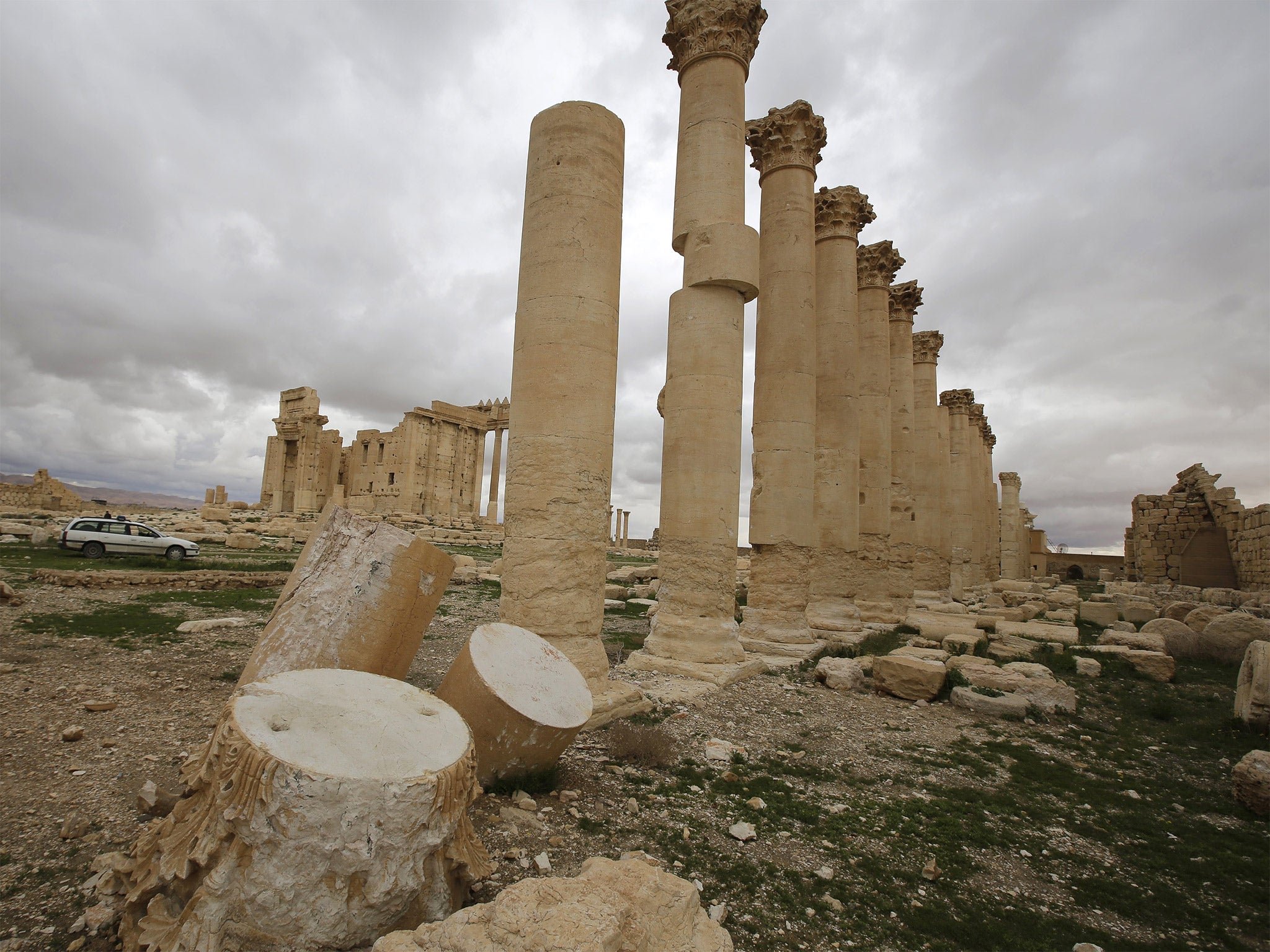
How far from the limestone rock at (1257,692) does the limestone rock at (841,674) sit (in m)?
3.95

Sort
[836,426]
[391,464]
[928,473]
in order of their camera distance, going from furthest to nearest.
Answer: [391,464] → [928,473] → [836,426]

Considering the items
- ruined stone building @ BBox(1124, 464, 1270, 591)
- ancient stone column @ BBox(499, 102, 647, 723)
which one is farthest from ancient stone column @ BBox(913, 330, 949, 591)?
ancient stone column @ BBox(499, 102, 647, 723)

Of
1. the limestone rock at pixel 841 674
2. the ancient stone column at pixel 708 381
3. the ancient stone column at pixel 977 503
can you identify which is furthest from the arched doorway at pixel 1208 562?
the ancient stone column at pixel 708 381

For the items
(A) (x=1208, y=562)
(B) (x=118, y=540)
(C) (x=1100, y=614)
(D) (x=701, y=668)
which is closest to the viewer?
(D) (x=701, y=668)

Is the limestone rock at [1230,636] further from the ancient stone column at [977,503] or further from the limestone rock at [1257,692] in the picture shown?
the ancient stone column at [977,503]

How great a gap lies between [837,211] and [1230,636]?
11.0 m

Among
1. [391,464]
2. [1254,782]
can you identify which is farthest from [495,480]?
[1254,782]

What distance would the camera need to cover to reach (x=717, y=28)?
10.4m

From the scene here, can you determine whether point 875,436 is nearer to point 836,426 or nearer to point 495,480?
point 836,426

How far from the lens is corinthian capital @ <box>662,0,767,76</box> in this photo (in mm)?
10352

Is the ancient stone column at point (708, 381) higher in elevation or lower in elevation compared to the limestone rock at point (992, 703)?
higher

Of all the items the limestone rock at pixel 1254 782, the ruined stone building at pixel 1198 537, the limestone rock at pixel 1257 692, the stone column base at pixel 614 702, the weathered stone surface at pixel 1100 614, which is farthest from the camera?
the ruined stone building at pixel 1198 537

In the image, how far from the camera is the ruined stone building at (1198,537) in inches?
863

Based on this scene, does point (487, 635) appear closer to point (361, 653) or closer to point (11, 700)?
point (361, 653)
